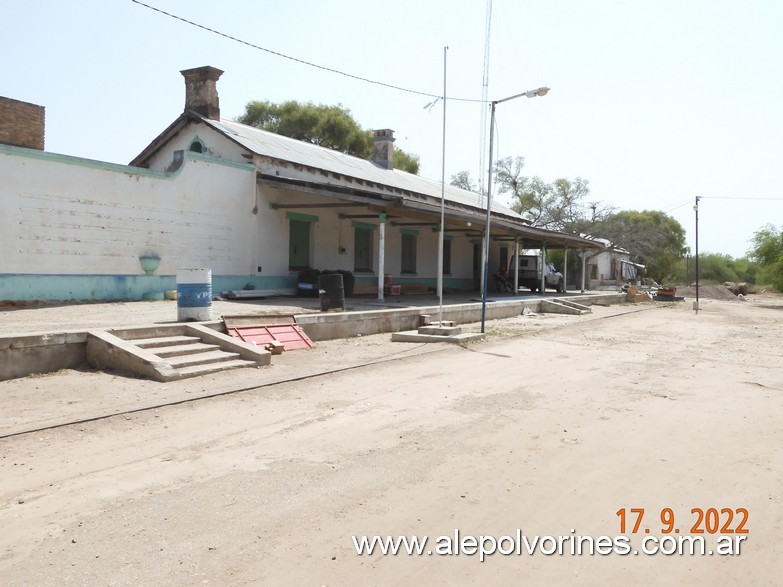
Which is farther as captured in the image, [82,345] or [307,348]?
[307,348]

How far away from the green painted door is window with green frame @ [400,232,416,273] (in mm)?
6038

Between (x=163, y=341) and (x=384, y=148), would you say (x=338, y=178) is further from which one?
(x=163, y=341)

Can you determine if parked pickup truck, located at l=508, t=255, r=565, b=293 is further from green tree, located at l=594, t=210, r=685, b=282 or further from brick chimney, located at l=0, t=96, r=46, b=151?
brick chimney, located at l=0, t=96, r=46, b=151

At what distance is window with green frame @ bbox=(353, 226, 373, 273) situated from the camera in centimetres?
2214

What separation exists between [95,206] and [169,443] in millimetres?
10053

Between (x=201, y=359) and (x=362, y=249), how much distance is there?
13.8 m

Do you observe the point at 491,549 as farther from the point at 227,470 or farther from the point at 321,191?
the point at 321,191

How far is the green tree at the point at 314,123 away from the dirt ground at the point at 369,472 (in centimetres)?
3489

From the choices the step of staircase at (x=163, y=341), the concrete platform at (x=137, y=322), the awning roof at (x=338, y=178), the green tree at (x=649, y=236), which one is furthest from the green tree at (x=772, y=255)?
the step of staircase at (x=163, y=341)

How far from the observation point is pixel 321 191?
16.8 metres

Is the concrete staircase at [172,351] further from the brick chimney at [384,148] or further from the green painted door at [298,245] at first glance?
the brick chimney at [384,148]

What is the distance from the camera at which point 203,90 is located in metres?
19.3

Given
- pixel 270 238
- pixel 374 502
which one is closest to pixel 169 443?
pixel 374 502

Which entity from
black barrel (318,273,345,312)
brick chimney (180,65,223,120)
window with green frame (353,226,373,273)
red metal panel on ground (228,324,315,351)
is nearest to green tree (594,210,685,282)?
window with green frame (353,226,373,273)
